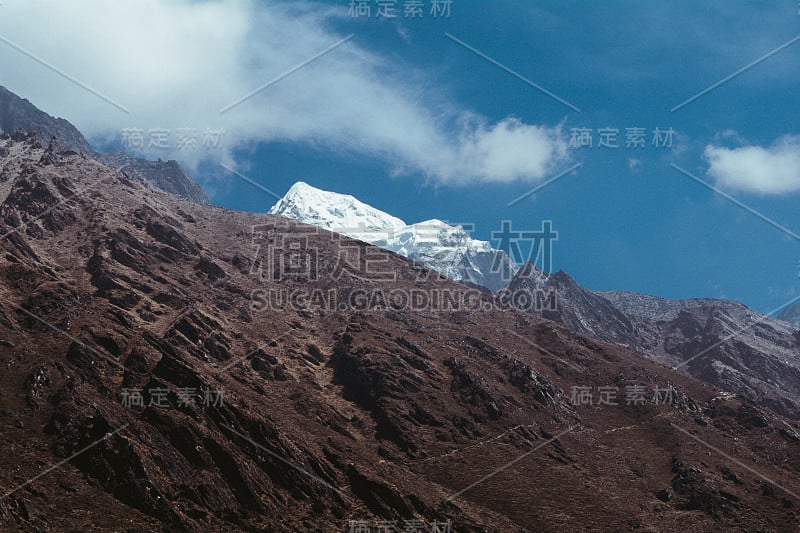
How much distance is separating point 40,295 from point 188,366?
26.8 meters

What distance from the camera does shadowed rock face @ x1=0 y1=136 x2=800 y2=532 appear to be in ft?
241

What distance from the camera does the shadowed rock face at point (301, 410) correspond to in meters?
73.4

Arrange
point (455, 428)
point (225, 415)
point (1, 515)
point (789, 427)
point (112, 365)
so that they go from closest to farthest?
point (1, 515) < point (225, 415) < point (112, 365) < point (455, 428) < point (789, 427)

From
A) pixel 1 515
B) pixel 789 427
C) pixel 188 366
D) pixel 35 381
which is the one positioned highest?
pixel 789 427

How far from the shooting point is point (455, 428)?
114438mm

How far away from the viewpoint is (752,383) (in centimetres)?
18650

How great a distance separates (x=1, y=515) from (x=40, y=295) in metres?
52.3

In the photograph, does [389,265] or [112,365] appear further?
[389,265]

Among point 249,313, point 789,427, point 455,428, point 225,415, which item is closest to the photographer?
point 225,415

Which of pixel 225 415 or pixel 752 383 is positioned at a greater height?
pixel 752 383

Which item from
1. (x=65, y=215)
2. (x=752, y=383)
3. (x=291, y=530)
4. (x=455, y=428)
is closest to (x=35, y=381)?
(x=291, y=530)

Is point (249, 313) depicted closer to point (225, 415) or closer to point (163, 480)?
point (225, 415)

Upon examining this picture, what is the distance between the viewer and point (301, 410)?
10731cm

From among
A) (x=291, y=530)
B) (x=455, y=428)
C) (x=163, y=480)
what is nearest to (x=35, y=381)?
(x=163, y=480)
